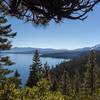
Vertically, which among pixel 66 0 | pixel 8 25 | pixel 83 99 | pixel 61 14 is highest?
pixel 8 25

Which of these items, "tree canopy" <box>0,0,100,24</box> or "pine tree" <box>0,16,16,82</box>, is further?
"pine tree" <box>0,16,16,82</box>

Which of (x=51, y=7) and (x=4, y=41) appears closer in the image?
(x=51, y=7)

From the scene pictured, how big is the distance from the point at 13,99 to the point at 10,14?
2509mm

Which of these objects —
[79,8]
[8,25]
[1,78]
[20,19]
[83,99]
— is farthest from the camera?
[8,25]

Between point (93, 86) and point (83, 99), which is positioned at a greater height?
point (83, 99)

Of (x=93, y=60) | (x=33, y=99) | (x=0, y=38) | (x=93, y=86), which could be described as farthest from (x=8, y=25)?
(x=93, y=86)

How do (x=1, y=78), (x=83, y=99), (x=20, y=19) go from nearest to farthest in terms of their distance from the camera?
(x=20, y=19), (x=83, y=99), (x=1, y=78)

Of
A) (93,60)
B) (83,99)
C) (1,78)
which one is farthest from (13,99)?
(93,60)

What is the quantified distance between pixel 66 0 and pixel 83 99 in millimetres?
9651

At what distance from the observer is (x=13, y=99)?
9.14 ft

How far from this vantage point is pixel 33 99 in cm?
358

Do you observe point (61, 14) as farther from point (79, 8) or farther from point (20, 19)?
point (20, 19)

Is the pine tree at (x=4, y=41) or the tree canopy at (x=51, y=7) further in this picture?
the pine tree at (x=4, y=41)

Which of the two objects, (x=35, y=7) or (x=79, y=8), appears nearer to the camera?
(x=79, y=8)
